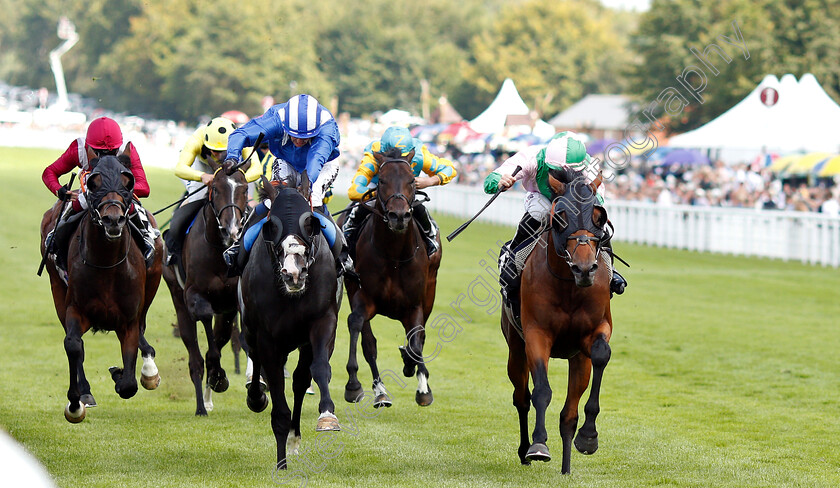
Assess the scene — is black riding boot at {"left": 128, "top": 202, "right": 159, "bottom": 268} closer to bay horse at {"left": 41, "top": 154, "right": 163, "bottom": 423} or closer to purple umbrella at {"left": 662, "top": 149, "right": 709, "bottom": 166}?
bay horse at {"left": 41, "top": 154, "right": 163, "bottom": 423}

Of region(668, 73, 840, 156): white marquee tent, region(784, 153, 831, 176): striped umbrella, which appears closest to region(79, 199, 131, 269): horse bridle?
region(668, 73, 840, 156): white marquee tent

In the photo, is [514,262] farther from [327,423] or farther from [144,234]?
[144,234]

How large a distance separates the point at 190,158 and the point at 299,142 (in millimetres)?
2258

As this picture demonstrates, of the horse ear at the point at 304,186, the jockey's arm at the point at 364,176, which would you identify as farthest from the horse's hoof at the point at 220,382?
the horse ear at the point at 304,186

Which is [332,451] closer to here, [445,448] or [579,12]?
[445,448]

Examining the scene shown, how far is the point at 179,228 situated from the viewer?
33.7ft

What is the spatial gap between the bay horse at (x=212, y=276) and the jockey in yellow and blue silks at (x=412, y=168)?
3.41ft

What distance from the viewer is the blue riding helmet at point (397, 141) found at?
31.3ft

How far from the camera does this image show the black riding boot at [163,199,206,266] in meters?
10.3

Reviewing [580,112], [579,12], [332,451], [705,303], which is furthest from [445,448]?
[579,12]

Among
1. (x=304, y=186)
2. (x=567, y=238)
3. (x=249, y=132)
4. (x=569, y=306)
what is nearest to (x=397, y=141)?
(x=249, y=132)

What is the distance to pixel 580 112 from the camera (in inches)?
3095

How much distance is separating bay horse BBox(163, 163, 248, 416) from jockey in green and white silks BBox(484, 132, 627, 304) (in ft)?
7.46

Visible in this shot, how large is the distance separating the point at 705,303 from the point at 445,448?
11012 millimetres
